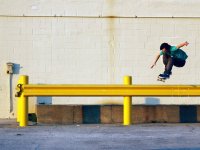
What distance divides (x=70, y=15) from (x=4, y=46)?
2137 mm

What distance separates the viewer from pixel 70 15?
669 inches

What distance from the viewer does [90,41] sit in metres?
17.0

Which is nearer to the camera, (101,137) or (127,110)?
(101,137)

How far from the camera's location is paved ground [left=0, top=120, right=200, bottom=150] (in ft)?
33.4

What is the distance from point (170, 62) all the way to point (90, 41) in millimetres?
2488

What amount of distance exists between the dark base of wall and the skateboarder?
256cm

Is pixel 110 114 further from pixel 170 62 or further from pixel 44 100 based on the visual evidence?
pixel 170 62

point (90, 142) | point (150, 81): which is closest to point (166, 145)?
point (90, 142)

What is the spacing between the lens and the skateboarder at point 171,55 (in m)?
17.1

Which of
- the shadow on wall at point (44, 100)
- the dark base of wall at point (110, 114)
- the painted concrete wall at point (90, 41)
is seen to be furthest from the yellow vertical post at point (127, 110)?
the shadow on wall at point (44, 100)

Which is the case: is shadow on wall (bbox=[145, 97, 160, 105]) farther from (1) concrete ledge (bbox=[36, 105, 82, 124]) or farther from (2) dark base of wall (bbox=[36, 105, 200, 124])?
(1) concrete ledge (bbox=[36, 105, 82, 124])

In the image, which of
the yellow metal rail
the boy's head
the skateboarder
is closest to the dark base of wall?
the yellow metal rail

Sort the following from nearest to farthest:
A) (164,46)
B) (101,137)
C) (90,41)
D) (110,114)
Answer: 1. (101,137)
2. (110,114)
3. (90,41)
4. (164,46)

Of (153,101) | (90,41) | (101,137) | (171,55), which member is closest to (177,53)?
(171,55)
